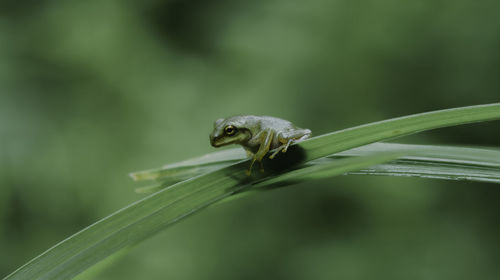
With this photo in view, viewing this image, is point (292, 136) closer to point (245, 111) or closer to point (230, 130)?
point (230, 130)

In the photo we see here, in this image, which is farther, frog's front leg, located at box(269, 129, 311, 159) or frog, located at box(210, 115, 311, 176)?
frog, located at box(210, 115, 311, 176)

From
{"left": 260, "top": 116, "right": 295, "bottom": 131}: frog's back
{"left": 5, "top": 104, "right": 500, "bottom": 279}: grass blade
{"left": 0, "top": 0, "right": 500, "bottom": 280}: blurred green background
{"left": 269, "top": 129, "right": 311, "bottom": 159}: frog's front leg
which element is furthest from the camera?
{"left": 0, "top": 0, "right": 500, "bottom": 280}: blurred green background

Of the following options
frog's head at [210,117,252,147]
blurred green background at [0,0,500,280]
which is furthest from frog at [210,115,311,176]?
blurred green background at [0,0,500,280]

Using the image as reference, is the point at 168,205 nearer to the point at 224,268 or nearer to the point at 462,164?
the point at 462,164

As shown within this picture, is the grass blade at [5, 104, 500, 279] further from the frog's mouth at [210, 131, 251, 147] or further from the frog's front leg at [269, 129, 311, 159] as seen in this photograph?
the frog's mouth at [210, 131, 251, 147]

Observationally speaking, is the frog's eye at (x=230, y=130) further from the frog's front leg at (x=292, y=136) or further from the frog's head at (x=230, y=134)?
the frog's front leg at (x=292, y=136)

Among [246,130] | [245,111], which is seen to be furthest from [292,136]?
[245,111]

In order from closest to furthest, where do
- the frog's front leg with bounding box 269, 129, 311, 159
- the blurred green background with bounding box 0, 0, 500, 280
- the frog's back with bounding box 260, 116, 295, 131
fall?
Answer: the frog's front leg with bounding box 269, 129, 311, 159 → the frog's back with bounding box 260, 116, 295, 131 → the blurred green background with bounding box 0, 0, 500, 280

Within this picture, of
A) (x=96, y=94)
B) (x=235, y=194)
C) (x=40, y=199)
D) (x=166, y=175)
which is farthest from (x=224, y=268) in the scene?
(x=235, y=194)
